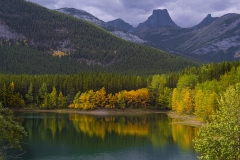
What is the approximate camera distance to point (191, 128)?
10569 centimetres

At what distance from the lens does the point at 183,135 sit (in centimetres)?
9431

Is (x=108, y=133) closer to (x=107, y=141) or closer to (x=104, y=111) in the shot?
(x=107, y=141)

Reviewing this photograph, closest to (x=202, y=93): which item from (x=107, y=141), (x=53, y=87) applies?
(x=107, y=141)

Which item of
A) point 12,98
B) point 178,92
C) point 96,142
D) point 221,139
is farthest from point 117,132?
point 12,98

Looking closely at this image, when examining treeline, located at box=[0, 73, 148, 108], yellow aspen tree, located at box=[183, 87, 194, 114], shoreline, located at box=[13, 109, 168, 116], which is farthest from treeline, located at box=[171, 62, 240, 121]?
treeline, located at box=[0, 73, 148, 108]

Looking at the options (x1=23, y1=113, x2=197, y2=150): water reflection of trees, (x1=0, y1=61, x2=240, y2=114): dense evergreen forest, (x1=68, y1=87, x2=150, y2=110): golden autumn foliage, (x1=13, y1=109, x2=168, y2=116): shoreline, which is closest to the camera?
(x1=23, y1=113, x2=197, y2=150): water reflection of trees

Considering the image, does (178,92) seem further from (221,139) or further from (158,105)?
(221,139)

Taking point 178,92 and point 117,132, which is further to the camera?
point 178,92

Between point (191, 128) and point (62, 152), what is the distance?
4795cm

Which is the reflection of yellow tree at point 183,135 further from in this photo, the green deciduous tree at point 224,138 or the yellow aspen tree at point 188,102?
the green deciduous tree at point 224,138

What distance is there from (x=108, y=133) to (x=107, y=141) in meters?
12.1

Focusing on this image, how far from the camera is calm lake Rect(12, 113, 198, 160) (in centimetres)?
7244

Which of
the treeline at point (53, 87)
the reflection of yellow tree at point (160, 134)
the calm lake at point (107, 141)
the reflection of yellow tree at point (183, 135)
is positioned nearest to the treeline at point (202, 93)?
the reflection of yellow tree at point (183, 135)

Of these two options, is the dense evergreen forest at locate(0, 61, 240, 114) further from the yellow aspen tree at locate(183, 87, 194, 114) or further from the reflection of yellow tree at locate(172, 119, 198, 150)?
the reflection of yellow tree at locate(172, 119, 198, 150)
